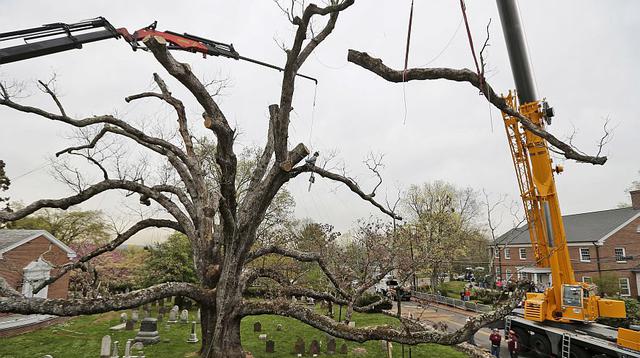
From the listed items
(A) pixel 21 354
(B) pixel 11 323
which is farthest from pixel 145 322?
(B) pixel 11 323

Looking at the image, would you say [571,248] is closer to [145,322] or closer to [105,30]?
[145,322]

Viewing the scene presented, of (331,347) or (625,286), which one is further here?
(625,286)

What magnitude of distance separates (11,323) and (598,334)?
2308 centimetres

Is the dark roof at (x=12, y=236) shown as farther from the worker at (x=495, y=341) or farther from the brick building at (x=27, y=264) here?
the worker at (x=495, y=341)

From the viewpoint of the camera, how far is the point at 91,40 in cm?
863

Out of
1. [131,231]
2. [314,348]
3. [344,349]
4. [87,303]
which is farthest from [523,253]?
[87,303]

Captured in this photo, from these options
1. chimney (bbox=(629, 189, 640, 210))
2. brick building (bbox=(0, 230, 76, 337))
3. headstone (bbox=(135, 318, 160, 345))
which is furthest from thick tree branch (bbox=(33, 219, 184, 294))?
chimney (bbox=(629, 189, 640, 210))

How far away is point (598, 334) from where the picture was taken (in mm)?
10852

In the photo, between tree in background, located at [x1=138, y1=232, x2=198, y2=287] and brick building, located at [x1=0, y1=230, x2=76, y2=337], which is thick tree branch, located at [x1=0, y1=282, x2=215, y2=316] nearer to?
brick building, located at [x1=0, y1=230, x2=76, y2=337]

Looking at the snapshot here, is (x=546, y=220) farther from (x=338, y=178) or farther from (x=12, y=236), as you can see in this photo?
(x=12, y=236)

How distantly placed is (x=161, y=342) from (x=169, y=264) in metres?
7.89

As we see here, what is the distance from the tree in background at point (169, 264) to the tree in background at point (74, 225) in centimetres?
1619

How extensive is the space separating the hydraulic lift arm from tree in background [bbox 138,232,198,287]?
14.8 meters

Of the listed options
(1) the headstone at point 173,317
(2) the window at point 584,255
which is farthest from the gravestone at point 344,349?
(2) the window at point 584,255
